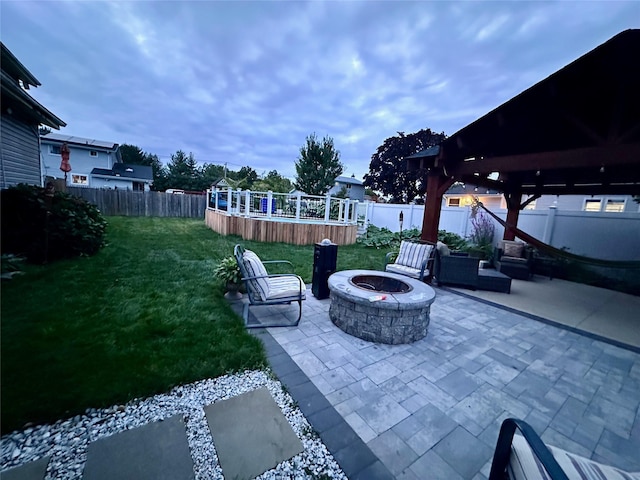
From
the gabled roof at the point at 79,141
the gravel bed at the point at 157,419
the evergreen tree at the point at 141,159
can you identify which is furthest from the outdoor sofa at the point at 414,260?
the evergreen tree at the point at 141,159

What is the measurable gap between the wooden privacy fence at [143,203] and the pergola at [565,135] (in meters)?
15.5

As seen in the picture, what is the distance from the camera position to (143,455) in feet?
5.01

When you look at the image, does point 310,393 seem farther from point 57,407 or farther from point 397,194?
point 397,194

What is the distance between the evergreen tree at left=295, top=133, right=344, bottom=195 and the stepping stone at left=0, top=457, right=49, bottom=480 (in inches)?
684

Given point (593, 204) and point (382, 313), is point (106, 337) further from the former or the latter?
point (593, 204)

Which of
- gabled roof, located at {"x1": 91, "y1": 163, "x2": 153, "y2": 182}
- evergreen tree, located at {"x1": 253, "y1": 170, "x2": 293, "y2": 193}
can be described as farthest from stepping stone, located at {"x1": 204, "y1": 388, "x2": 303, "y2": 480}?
gabled roof, located at {"x1": 91, "y1": 163, "x2": 153, "y2": 182}

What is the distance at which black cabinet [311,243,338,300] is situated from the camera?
13.4 feet

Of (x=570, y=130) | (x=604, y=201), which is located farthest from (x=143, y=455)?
(x=604, y=201)

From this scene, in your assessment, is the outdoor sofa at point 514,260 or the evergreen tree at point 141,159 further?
the evergreen tree at point 141,159

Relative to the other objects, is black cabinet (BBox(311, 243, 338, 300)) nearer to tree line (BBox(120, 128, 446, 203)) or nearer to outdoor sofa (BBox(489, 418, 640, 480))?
outdoor sofa (BBox(489, 418, 640, 480))

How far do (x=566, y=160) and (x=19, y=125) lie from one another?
11880mm

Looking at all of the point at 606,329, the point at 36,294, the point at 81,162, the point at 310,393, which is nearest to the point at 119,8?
the point at 36,294

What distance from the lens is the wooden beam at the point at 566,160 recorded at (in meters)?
3.04

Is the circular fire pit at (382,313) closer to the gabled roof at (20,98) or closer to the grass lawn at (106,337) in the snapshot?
the grass lawn at (106,337)
